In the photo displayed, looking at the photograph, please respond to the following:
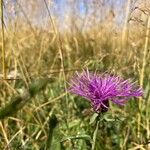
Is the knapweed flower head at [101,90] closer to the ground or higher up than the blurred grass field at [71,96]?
higher up

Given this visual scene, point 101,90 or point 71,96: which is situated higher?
point 101,90

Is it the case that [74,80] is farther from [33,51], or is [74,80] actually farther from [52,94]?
[33,51]

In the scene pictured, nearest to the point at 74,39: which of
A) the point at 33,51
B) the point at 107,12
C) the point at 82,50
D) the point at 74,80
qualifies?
the point at 82,50

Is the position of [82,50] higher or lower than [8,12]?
lower

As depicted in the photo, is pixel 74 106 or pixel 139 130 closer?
pixel 139 130

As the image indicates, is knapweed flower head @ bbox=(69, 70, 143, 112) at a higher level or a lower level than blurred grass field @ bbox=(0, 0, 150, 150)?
higher

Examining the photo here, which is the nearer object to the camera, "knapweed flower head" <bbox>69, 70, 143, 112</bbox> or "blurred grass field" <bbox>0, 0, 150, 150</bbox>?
"knapweed flower head" <bbox>69, 70, 143, 112</bbox>

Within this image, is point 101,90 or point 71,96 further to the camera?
point 71,96

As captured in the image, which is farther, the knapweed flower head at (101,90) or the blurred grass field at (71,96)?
the blurred grass field at (71,96)
